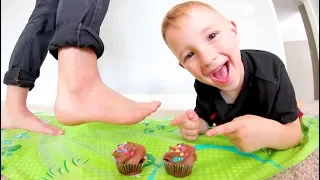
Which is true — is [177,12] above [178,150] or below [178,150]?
above

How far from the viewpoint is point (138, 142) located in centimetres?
53

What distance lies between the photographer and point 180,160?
0.48 m

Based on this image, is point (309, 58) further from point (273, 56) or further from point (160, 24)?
point (160, 24)

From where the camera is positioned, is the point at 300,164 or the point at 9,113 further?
the point at 300,164

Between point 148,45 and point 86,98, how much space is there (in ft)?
0.34

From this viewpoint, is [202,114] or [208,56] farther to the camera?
[202,114]

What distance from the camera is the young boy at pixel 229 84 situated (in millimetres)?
425

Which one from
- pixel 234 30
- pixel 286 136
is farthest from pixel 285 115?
pixel 234 30

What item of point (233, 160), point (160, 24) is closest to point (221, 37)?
point (160, 24)

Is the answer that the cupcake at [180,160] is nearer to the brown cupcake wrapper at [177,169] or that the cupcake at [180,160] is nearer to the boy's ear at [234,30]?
the brown cupcake wrapper at [177,169]

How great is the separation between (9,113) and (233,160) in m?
0.29

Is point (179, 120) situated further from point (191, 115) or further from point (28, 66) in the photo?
point (28, 66)

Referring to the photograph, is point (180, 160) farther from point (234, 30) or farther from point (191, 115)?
point (234, 30)

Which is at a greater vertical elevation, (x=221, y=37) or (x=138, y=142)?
(x=221, y=37)
